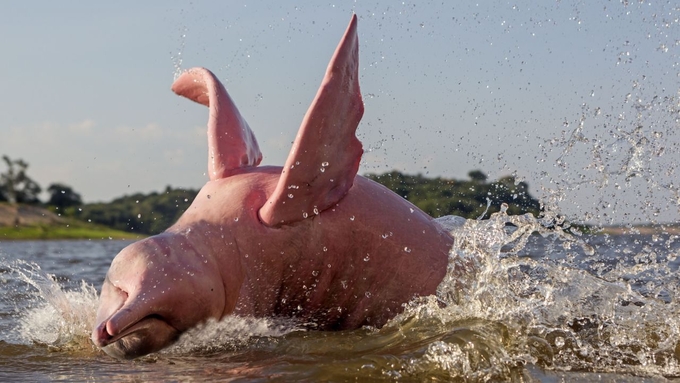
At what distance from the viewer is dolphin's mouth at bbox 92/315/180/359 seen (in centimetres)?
404

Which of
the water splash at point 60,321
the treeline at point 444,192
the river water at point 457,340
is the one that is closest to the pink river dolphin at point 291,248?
the river water at point 457,340

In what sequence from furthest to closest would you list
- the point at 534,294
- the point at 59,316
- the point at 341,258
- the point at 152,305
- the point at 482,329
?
the point at 59,316, the point at 534,294, the point at 341,258, the point at 482,329, the point at 152,305

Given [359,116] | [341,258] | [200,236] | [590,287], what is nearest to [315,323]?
[341,258]

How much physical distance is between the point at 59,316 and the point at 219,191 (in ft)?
5.13

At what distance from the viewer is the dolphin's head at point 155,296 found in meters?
3.97

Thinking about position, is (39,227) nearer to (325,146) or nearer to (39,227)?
(39,227)

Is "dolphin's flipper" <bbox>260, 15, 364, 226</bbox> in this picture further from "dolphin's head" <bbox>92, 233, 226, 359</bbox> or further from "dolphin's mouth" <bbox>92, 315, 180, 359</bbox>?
"dolphin's mouth" <bbox>92, 315, 180, 359</bbox>

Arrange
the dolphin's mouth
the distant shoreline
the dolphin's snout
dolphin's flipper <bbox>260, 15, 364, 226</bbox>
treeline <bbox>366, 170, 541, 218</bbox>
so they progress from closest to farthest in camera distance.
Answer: the dolphin's snout
the dolphin's mouth
dolphin's flipper <bbox>260, 15, 364, 226</bbox>
treeline <bbox>366, 170, 541, 218</bbox>
the distant shoreline

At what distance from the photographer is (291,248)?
4570mm

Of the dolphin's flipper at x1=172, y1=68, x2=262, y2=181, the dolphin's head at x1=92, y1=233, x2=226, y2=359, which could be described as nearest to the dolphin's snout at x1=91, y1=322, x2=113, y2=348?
the dolphin's head at x1=92, y1=233, x2=226, y2=359

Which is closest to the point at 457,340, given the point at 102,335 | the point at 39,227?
the point at 102,335

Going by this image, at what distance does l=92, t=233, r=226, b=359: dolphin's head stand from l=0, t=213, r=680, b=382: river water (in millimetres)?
150

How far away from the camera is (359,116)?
4449 millimetres

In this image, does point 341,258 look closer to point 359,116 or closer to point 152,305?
point 359,116
